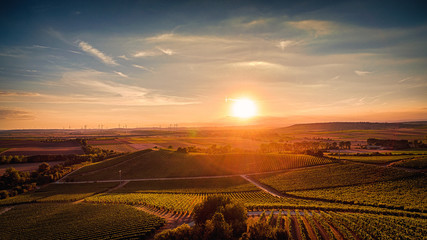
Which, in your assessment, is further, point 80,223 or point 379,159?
point 379,159

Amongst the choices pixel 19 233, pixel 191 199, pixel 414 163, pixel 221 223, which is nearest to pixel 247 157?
pixel 191 199

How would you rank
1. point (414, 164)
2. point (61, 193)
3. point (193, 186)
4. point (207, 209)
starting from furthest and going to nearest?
point (193, 186), point (61, 193), point (414, 164), point (207, 209)

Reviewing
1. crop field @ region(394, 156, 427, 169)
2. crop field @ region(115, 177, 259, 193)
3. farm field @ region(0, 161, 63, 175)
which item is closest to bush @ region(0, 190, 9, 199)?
farm field @ region(0, 161, 63, 175)

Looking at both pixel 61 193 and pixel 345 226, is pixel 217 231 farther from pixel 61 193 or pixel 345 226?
pixel 61 193

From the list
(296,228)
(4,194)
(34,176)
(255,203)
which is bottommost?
(4,194)

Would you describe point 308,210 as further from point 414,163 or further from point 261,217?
point 414,163

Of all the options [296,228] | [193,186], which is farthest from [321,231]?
[193,186]

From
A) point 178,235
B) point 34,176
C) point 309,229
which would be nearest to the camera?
point 178,235
